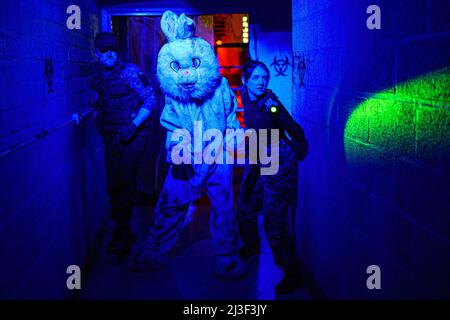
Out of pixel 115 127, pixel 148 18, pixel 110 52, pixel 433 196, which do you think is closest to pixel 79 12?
pixel 110 52

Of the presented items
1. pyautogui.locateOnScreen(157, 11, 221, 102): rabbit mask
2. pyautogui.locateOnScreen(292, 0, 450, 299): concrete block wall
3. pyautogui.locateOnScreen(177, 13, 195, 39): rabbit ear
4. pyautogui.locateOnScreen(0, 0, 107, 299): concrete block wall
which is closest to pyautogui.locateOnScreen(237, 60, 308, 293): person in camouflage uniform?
pyautogui.locateOnScreen(292, 0, 450, 299): concrete block wall

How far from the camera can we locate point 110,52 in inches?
160

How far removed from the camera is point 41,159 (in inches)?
111

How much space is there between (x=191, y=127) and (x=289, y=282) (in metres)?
1.44

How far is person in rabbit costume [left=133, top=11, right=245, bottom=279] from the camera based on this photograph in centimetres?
355

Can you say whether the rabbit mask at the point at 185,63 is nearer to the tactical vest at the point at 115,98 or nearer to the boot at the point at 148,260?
the tactical vest at the point at 115,98

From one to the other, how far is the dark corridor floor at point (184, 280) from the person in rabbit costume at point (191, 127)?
13 cm

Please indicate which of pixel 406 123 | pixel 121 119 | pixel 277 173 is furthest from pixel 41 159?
pixel 406 123

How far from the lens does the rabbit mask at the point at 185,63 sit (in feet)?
11.6

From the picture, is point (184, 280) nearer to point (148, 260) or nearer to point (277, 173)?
point (148, 260)

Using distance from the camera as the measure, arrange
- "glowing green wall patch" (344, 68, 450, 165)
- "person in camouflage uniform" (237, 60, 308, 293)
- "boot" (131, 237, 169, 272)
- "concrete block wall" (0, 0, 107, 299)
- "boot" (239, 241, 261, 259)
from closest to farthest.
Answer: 1. "glowing green wall patch" (344, 68, 450, 165)
2. "concrete block wall" (0, 0, 107, 299)
3. "person in camouflage uniform" (237, 60, 308, 293)
4. "boot" (131, 237, 169, 272)
5. "boot" (239, 241, 261, 259)

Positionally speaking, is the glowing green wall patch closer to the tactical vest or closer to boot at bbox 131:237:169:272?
boot at bbox 131:237:169:272

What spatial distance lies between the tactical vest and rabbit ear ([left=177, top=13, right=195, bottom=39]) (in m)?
0.83

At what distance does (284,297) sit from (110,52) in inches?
101
